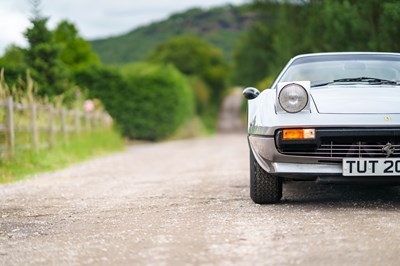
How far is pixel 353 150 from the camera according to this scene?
15.6 ft

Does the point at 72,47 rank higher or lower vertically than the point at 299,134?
higher

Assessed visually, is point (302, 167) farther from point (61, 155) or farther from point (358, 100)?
point (61, 155)

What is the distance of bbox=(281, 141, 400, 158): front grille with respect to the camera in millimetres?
4715

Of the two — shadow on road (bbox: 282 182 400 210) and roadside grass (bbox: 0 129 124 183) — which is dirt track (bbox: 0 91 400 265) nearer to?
shadow on road (bbox: 282 182 400 210)

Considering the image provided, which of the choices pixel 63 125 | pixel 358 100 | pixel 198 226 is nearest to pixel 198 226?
pixel 198 226

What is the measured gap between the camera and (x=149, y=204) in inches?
220

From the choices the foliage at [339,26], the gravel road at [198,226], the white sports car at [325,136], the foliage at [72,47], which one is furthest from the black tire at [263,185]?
→ the foliage at [72,47]

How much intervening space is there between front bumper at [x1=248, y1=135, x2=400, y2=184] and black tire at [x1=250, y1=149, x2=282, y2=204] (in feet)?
0.53

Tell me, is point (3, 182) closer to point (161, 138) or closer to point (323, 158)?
point (323, 158)

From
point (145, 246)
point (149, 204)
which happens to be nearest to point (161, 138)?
point (149, 204)

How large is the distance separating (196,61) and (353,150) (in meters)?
62.0

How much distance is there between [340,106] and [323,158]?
0.44 metres

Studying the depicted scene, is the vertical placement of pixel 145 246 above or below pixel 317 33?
below

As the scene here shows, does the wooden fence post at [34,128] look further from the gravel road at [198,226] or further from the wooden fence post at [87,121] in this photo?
the wooden fence post at [87,121]
